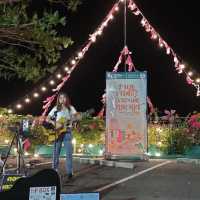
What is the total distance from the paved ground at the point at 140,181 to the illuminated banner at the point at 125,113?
88 centimetres

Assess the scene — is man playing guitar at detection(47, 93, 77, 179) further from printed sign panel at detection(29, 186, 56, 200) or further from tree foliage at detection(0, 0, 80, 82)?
printed sign panel at detection(29, 186, 56, 200)

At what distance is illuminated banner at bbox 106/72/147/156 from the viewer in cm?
1488

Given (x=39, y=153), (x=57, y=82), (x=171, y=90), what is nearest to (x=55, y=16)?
(x=39, y=153)

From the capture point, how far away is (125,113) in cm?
1498

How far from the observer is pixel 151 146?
16391 mm

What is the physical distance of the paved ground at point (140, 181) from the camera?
9.71 metres

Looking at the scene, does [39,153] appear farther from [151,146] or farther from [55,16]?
[55,16]

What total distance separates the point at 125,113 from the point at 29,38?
31.9 feet

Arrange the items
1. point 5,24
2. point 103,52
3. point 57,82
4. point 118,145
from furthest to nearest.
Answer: point 103,52 → point 57,82 → point 118,145 → point 5,24

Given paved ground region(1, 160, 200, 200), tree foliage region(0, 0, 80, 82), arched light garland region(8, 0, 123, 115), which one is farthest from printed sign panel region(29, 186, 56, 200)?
arched light garland region(8, 0, 123, 115)

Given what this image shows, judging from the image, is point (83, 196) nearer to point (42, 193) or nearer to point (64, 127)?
point (42, 193)

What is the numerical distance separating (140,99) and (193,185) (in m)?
4.59

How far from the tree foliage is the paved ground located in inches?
167

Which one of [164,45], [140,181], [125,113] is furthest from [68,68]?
[140,181]
